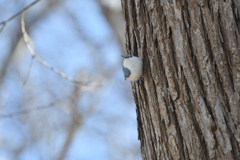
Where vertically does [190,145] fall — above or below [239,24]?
below

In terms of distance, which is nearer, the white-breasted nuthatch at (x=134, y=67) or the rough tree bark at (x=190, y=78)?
the rough tree bark at (x=190, y=78)

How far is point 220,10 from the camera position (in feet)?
4.77

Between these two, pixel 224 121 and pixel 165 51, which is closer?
pixel 224 121

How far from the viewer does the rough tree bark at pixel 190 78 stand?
1.40 m

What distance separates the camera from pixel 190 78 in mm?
1495

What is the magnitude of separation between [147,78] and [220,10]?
55 centimetres

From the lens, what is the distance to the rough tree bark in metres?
1.40

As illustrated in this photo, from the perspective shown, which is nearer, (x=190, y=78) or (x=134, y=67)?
(x=190, y=78)

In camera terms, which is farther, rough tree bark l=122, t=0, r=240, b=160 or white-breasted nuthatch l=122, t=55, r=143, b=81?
white-breasted nuthatch l=122, t=55, r=143, b=81

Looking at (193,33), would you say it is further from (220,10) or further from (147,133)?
(147,133)

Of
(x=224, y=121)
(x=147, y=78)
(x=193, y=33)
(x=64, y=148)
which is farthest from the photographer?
(x=64, y=148)

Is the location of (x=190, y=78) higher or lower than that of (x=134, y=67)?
lower

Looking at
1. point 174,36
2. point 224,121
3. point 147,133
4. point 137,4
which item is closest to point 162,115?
point 147,133

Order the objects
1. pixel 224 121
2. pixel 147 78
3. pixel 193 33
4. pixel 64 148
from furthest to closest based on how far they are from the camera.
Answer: pixel 64 148 → pixel 147 78 → pixel 193 33 → pixel 224 121
